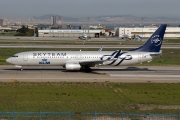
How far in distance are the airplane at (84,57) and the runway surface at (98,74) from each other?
3.87 ft

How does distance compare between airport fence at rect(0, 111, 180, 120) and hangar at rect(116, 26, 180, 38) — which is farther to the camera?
hangar at rect(116, 26, 180, 38)

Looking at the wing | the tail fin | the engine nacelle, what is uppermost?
the tail fin

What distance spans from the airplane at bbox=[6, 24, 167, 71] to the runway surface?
1.18 m

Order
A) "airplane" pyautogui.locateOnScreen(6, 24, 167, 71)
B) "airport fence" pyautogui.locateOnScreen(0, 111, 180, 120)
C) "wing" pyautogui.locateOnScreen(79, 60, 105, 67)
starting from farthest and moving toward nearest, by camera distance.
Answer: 1. "airplane" pyautogui.locateOnScreen(6, 24, 167, 71)
2. "wing" pyautogui.locateOnScreen(79, 60, 105, 67)
3. "airport fence" pyautogui.locateOnScreen(0, 111, 180, 120)

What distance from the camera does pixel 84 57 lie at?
168 feet

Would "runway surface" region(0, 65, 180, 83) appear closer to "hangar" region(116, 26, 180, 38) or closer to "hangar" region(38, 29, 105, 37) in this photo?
"hangar" region(38, 29, 105, 37)

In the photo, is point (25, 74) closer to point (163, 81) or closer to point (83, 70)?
point (83, 70)

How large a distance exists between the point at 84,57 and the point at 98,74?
3.75 metres

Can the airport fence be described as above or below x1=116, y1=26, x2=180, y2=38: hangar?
above

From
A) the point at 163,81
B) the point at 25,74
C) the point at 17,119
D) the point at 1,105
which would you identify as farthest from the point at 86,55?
the point at 17,119

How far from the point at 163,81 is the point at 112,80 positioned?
243 inches

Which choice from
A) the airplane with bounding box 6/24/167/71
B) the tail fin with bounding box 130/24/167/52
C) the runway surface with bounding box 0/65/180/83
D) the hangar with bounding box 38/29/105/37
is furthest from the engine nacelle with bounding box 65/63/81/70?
the hangar with bounding box 38/29/105/37

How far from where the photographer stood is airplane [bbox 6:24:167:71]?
5003cm

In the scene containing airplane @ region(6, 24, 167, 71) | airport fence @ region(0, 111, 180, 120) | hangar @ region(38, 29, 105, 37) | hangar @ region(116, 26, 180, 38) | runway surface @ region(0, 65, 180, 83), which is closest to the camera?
airport fence @ region(0, 111, 180, 120)
